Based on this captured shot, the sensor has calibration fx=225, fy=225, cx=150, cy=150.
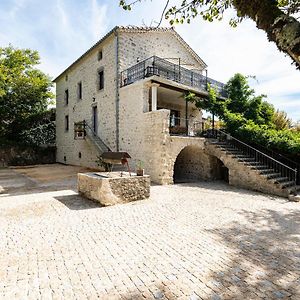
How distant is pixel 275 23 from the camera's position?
8.53 feet

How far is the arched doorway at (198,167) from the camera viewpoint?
1293 cm

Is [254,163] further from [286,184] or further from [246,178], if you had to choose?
[286,184]

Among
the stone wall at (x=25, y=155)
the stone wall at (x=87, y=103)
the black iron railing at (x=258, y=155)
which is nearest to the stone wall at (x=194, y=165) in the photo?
the black iron railing at (x=258, y=155)

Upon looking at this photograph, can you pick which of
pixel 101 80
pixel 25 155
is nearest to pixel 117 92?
pixel 101 80

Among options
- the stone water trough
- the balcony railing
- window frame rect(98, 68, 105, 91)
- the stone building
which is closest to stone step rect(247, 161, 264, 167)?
the stone building

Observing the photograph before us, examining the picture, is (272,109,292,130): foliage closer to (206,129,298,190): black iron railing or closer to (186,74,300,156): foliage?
(186,74,300,156): foliage

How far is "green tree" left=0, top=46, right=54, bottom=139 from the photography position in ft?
67.2

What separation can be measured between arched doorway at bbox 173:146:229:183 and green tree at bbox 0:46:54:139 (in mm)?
15962

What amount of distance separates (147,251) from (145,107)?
349 inches

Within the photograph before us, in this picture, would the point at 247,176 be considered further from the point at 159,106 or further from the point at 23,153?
the point at 23,153

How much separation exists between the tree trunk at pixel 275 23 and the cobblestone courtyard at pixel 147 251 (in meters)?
2.95

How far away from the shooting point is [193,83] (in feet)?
47.7

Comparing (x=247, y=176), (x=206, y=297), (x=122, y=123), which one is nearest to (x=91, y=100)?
(x=122, y=123)

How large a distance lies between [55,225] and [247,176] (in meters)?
8.49
